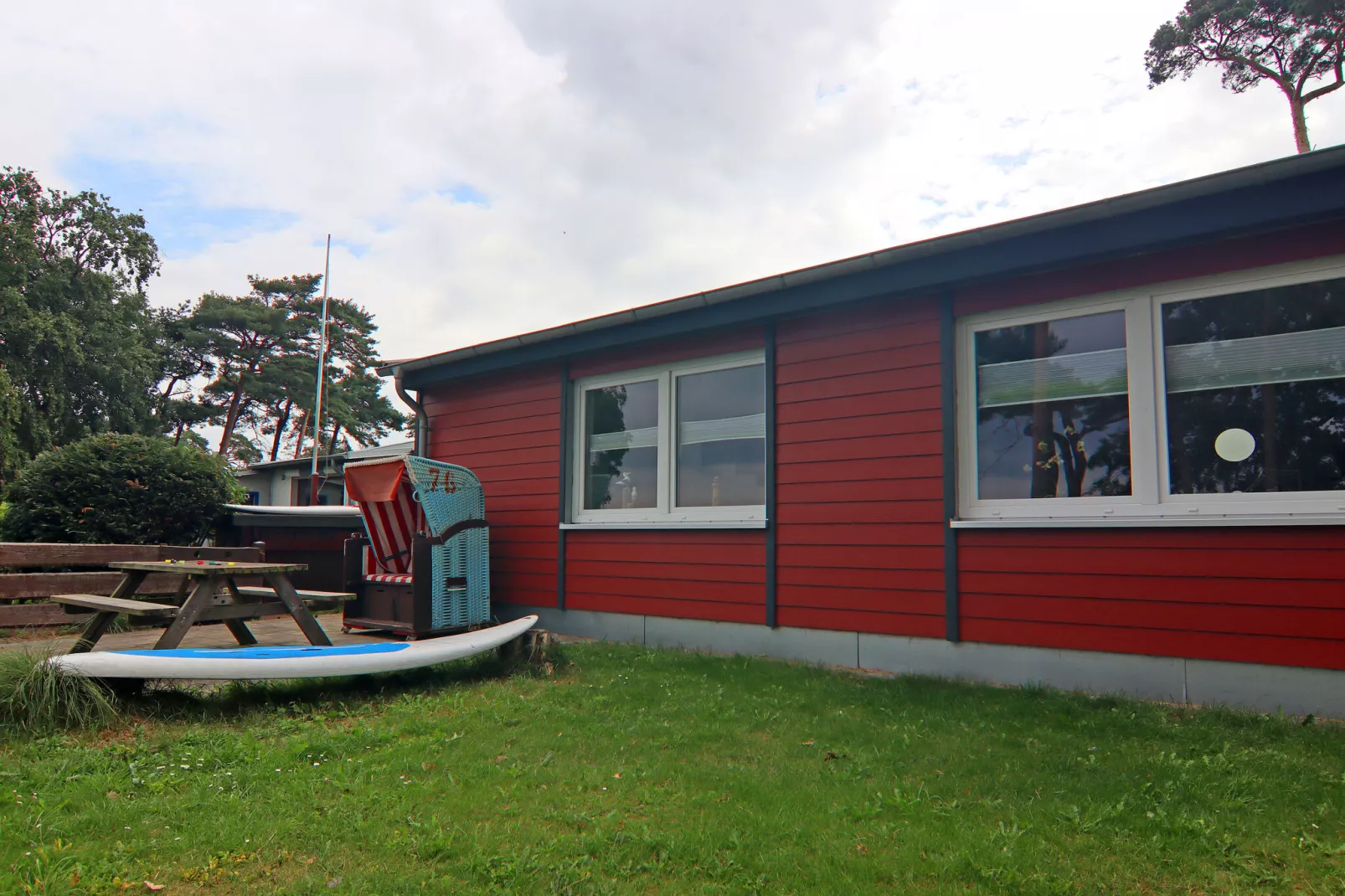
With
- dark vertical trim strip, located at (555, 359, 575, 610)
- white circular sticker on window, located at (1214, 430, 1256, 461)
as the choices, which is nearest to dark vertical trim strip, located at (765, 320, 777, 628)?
dark vertical trim strip, located at (555, 359, 575, 610)

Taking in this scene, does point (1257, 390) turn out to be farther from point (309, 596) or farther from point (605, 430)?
point (309, 596)

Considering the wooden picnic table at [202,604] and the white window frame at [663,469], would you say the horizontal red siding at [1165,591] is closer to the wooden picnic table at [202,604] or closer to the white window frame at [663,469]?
the white window frame at [663,469]

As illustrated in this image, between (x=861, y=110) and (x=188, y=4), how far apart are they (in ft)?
25.3

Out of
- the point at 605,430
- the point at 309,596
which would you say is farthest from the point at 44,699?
the point at 605,430

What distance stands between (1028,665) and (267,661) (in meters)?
4.63

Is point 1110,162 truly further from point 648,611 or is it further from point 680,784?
point 680,784

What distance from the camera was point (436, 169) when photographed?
12820 mm

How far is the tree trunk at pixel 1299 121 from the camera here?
19.7 metres

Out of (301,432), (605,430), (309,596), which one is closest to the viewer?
(309,596)

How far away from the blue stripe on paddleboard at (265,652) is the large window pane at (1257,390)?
5.08 meters

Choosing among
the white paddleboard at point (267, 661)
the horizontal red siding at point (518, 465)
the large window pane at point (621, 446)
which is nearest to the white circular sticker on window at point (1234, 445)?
the large window pane at point (621, 446)

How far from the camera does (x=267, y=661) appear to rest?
451cm

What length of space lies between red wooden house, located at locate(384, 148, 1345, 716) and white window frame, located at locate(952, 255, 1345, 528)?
0.02 meters

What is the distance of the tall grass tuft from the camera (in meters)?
3.96
